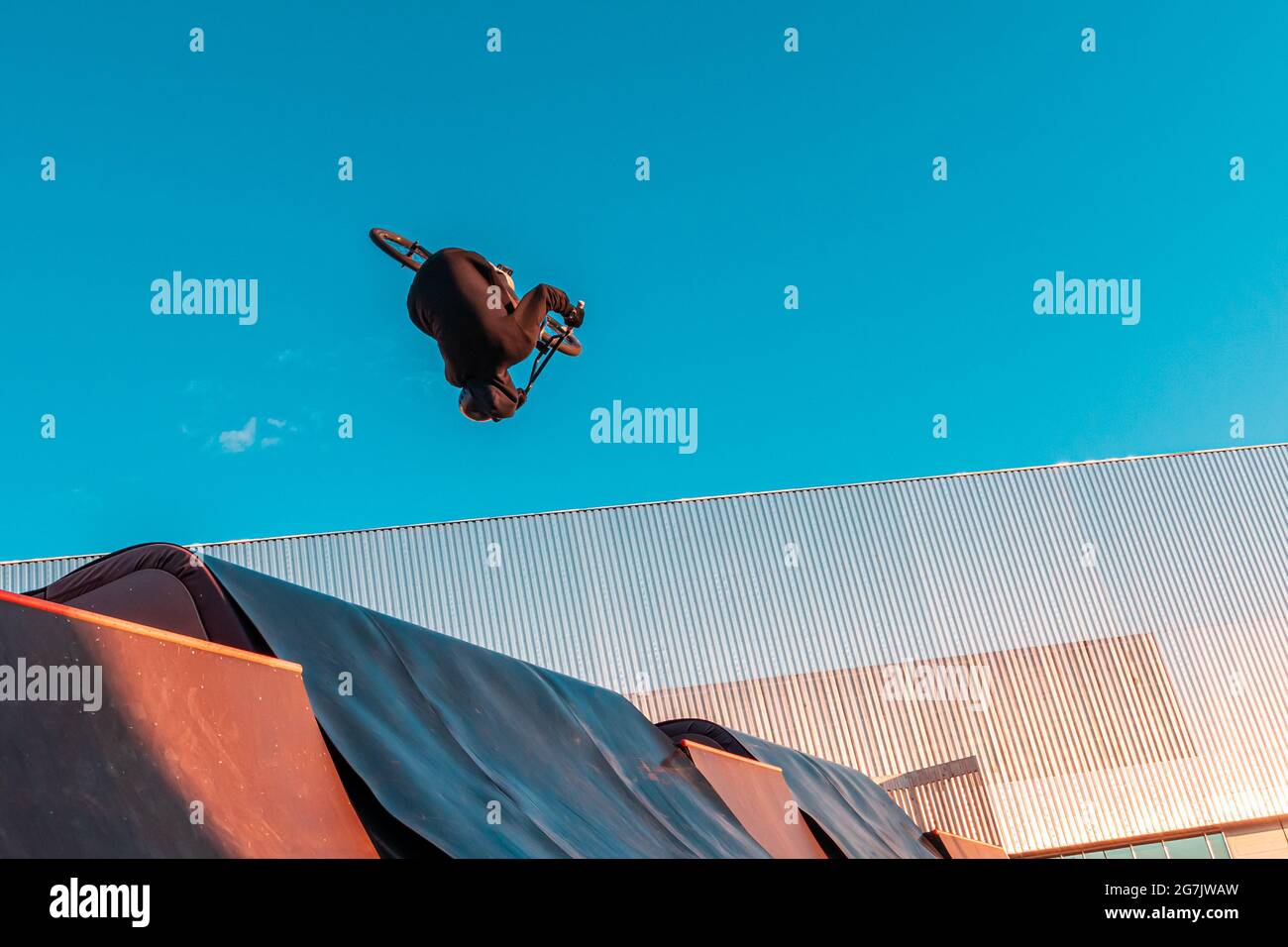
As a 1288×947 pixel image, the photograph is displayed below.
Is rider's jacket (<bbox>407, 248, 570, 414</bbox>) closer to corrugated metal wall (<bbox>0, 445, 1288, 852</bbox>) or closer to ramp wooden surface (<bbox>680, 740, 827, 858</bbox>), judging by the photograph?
ramp wooden surface (<bbox>680, 740, 827, 858</bbox>)

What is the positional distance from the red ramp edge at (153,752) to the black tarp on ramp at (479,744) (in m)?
0.20

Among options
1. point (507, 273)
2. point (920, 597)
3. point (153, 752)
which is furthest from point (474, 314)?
point (920, 597)

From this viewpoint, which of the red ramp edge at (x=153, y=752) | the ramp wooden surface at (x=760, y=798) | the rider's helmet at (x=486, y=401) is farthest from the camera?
the rider's helmet at (x=486, y=401)

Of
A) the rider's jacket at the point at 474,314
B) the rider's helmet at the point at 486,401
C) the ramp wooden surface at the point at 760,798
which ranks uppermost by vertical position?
the rider's jacket at the point at 474,314

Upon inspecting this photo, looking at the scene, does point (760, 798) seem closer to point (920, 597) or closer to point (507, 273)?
point (507, 273)

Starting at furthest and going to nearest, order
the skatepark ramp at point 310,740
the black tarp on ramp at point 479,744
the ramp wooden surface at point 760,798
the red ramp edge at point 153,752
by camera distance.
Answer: the ramp wooden surface at point 760,798, the black tarp on ramp at point 479,744, the skatepark ramp at point 310,740, the red ramp edge at point 153,752

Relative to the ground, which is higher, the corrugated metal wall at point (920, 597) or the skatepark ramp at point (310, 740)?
the corrugated metal wall at point (920, 597)

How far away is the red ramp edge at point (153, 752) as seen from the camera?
1.64 meters

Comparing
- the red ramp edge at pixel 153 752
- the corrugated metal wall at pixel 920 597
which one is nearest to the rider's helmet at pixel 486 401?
the red ramp edge at pixel 153 752

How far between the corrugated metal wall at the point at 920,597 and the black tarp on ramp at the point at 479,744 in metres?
13.9

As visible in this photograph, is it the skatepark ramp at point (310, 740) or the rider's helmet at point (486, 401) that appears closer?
the skatepark ramp at point (310, 740)

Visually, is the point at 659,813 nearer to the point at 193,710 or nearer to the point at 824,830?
the point at 824,830

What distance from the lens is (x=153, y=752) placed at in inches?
72.3

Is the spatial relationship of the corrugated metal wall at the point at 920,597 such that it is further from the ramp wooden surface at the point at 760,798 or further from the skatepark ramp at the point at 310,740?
the skatepark ramp at the point at 310,740
